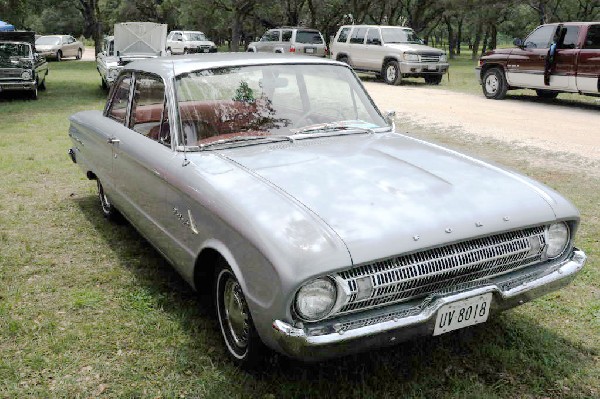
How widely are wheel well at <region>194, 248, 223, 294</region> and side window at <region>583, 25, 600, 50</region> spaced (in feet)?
40.2

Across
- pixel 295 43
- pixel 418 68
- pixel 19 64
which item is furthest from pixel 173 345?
pixel 295 43

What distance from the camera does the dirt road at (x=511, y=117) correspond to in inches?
380

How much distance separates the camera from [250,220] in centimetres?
273

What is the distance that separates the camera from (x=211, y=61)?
4113 mm

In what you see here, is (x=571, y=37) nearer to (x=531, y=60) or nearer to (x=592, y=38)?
(x=592, y=38)

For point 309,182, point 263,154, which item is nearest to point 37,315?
point 263,154

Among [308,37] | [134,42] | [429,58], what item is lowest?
[429,58]

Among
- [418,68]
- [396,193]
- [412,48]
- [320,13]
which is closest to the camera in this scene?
[396,193]

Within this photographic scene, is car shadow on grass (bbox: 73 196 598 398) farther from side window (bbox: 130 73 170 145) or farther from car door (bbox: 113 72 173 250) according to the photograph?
side window (bbox: 130 73 170 145)

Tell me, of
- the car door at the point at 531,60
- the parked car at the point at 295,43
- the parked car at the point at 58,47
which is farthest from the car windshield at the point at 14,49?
the parked car at the point at 58,47

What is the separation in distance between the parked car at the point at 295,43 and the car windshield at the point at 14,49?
395 inches

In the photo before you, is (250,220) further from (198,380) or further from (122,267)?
(122,267)

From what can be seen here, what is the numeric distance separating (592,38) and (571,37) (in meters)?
0.45

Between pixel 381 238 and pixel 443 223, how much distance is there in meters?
0.35
